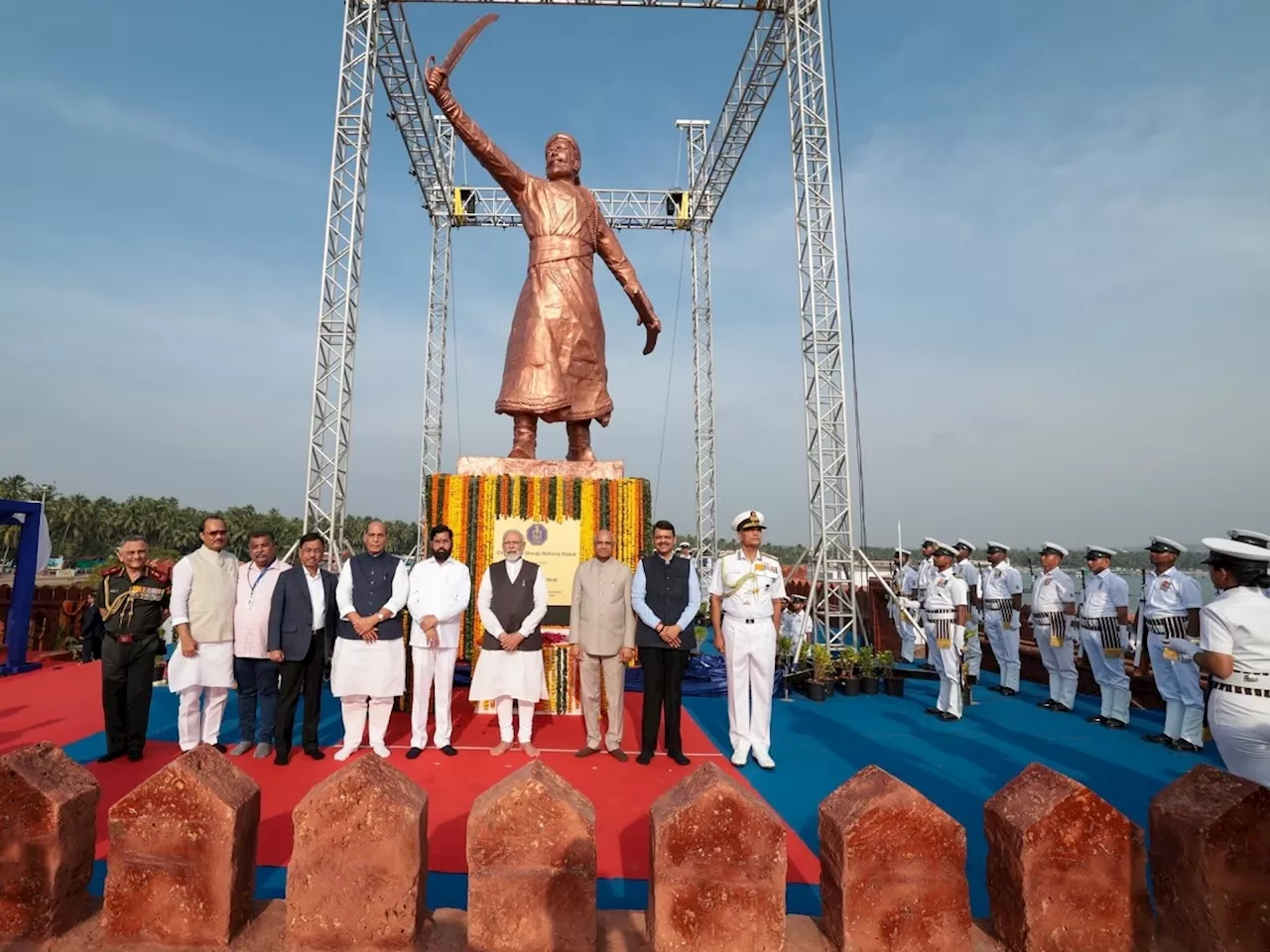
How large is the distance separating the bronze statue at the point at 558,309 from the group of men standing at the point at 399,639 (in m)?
1.55

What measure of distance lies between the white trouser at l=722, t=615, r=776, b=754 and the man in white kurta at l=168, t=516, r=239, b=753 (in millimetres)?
3017

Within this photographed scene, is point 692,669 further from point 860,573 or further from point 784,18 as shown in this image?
point 784,18

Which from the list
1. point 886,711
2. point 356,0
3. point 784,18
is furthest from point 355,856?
point 356,0

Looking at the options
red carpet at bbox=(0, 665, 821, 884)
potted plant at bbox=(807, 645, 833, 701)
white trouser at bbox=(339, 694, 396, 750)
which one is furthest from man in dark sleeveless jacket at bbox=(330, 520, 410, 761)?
potted plant at bbox=(807, 645, 833, 701)

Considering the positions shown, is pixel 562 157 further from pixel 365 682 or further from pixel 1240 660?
pixel 1240 660

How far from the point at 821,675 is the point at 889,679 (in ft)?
2.34

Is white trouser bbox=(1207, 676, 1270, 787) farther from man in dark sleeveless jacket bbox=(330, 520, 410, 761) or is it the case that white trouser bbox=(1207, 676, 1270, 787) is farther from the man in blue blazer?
the man in blue blazer

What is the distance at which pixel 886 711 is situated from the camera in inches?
229

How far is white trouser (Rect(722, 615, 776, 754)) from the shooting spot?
4121 millimetres

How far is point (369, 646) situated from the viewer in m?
4.13

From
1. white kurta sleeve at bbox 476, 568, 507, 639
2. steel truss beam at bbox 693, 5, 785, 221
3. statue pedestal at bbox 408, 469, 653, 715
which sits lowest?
white kurta sleeve at bbox 476, 568, 507, 639

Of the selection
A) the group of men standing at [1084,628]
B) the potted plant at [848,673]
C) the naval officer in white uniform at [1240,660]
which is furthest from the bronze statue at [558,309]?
the naval officer in white uniform at [1240,660]

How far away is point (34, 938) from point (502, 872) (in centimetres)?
83

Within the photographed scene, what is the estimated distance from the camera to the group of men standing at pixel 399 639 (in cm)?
409
